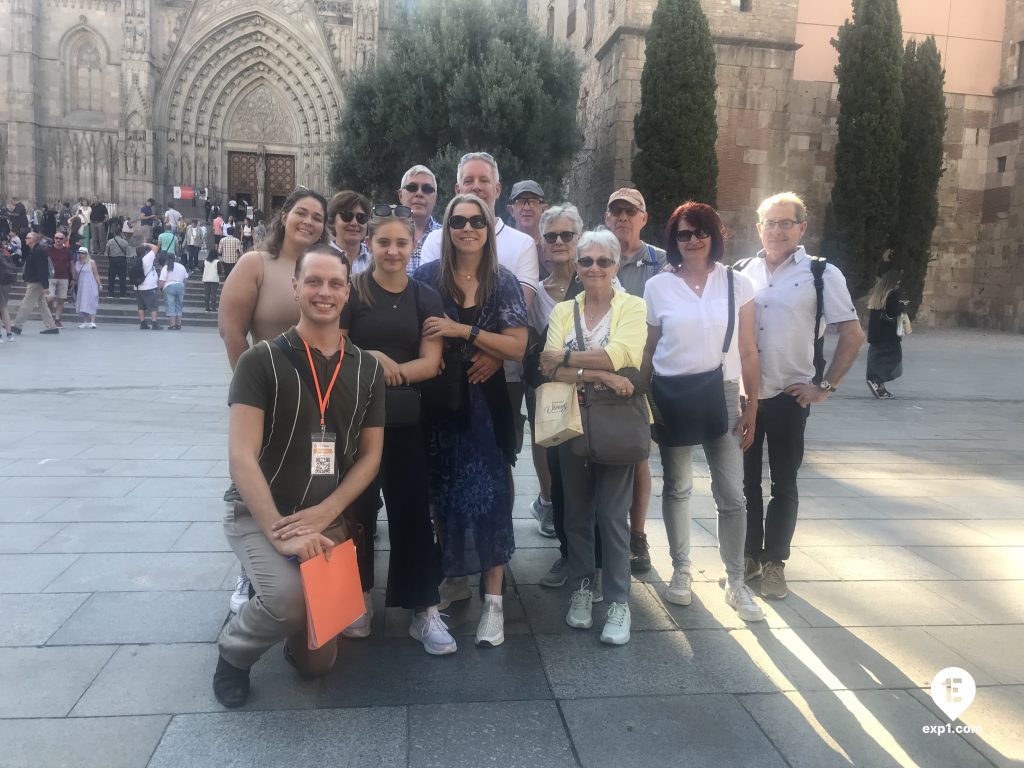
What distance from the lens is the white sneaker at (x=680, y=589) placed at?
3902mm

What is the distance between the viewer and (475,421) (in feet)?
11.7

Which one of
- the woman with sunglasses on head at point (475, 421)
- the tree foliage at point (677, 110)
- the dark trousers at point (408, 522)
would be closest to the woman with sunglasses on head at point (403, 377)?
the dark trousers at point (408, 522)

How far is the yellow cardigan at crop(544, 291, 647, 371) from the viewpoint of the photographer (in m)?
3.49

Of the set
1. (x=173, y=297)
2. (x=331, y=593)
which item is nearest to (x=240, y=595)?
(x=331, y=593)

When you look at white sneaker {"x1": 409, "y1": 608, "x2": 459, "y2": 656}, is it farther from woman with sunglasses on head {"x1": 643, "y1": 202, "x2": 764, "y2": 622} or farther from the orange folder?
woman with sunglasses on head {"x1": 643, "y1": 202, "x2": 764, "y2": 622}

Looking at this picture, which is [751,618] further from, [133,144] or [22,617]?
[133,144]

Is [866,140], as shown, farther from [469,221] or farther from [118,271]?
[118,271]

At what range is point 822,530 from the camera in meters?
5.17

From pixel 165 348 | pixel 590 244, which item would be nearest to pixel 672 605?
pixel 590 244

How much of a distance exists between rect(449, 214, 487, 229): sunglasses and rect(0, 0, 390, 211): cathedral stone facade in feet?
90.2

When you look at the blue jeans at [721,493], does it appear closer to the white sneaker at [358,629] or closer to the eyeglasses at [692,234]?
the eyeglasses at [692,234]

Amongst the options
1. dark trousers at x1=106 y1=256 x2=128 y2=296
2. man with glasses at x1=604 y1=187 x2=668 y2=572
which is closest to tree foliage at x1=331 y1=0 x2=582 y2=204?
dark trousers at x1=106 y1=256 x2=128 y2=296

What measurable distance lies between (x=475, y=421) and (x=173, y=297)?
15706 millimetres

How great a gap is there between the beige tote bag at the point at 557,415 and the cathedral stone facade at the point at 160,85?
27.8 meters
